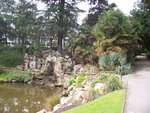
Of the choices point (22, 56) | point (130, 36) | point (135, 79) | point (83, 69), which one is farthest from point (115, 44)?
point (22, 56)

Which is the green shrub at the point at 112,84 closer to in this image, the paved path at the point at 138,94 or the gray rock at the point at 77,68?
the paved path at the point at 138,94

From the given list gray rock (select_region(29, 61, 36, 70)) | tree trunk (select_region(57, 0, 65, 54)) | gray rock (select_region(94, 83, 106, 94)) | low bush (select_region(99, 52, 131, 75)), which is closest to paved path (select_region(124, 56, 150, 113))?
low bush (select_region(99, 52, 131, 75))

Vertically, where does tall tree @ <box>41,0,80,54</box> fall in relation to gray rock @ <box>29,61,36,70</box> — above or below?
above

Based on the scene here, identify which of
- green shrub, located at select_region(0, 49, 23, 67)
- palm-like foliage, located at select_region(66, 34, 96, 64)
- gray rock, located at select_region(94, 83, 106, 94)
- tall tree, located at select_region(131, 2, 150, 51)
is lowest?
gray rock, located at select_region(94, 83, 106, 94)

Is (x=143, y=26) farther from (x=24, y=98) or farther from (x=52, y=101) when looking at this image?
(x=24, y=98)

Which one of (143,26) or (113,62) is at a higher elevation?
(143,26)

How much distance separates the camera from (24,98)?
18375mm

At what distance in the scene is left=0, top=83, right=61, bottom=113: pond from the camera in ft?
51.3

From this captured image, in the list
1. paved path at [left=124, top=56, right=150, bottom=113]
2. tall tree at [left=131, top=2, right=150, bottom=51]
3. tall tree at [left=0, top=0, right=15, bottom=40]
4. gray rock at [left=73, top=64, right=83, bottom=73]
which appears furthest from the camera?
tall tree at [left=0, top=0, right=15, bottom=40]

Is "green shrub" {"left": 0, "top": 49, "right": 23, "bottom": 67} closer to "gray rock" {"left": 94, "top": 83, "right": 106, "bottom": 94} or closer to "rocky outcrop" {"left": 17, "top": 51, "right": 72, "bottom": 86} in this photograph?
"rocky outcrop" {"left": 17, "top": 51, "right": 72, "bottom": 86}

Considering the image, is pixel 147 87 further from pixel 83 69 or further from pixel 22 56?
pixel 22 56

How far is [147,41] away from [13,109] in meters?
16.2

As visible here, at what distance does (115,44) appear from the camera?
20.3 meters

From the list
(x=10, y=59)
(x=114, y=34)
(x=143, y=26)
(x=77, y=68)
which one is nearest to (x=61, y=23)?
(x=10, y=59)
